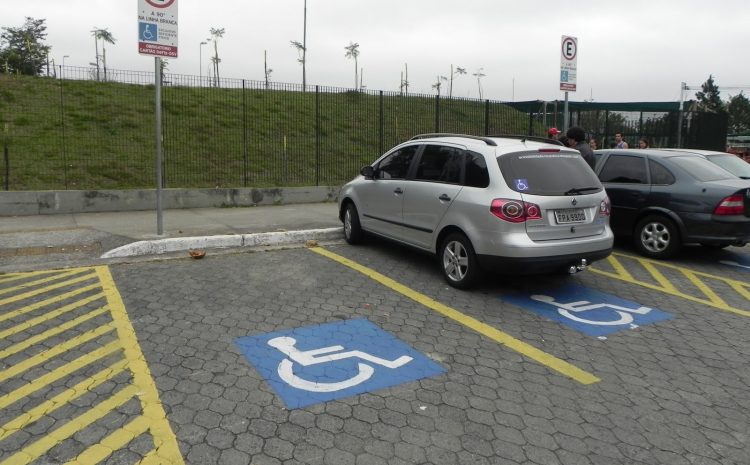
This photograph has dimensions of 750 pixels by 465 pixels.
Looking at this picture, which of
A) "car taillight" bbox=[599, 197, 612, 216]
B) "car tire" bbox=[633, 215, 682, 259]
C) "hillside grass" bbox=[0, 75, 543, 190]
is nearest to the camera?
"car taillight" bbox=[599, 197, 612, 216]

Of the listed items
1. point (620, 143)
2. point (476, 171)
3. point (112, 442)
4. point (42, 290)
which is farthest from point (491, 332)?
point (620, 143)

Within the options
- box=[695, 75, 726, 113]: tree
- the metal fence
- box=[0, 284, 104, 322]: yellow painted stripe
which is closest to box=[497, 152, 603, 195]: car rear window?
box=[0, 284, 104, 322]: yellow painted stripe

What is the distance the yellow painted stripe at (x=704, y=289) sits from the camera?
5852 mm

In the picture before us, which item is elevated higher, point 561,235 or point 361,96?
point 361,96

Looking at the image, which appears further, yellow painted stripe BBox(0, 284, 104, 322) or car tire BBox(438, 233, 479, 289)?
car tire BBox(438, 233, 479, 289)

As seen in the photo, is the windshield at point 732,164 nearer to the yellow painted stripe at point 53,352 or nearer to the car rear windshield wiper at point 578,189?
the car rear windshield wiper at point 578,189

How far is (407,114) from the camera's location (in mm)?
16062

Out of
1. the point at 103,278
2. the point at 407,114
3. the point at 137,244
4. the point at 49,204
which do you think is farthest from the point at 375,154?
the point at 103,278

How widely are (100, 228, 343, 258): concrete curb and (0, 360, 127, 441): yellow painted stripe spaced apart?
3.77 m

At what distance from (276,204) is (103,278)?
20.7ft

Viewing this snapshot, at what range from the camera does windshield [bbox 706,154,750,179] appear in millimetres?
7983

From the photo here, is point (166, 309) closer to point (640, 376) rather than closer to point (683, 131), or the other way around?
point (640, 376)

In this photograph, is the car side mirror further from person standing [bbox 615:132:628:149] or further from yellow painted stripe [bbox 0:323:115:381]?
person standing [bbox 615:132:628:149]

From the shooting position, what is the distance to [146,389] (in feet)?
11.7
